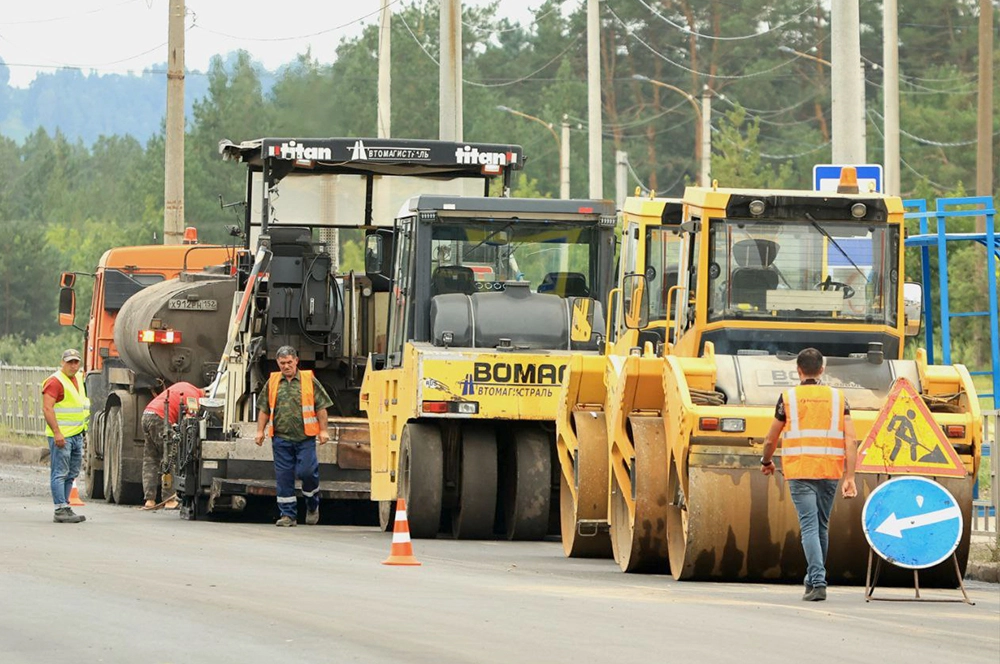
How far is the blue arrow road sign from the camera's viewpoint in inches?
518

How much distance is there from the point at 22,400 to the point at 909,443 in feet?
106

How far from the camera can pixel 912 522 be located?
43.4ft

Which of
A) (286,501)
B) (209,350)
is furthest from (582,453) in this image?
(209,350)

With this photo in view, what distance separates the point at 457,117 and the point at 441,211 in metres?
10.4

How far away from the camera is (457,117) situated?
1163 inches

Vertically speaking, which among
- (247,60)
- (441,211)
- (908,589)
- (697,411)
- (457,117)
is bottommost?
(908,589)

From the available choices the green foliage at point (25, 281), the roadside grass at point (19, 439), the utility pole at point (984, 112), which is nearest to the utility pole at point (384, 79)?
the roadside grass at point (19, 439)

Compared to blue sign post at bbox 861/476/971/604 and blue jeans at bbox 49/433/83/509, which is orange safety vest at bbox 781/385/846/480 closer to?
blue sign post at bbox 861/476/971/604

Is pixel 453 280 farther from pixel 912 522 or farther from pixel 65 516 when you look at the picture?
pixel 912 522

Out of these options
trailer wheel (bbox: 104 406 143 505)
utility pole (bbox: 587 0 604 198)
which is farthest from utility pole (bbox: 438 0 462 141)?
utility pole (bbox: 587 0 604 198)

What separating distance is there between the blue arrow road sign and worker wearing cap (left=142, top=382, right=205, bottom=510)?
11.4 m

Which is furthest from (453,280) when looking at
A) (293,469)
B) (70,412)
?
(70,412)

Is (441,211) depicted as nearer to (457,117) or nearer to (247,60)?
(457,117)

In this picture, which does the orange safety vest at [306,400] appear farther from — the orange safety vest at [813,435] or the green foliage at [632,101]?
the green foliage at [632,101]
